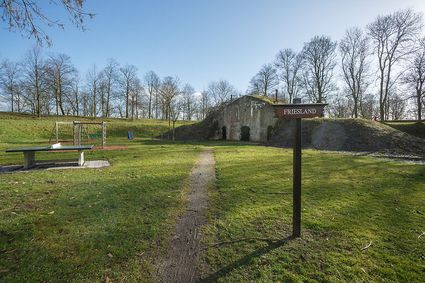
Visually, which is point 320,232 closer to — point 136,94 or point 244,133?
point 244,133

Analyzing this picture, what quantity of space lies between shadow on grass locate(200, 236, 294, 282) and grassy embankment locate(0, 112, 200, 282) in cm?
77

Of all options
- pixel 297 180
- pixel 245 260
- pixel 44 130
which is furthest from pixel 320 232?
pixel 44 130

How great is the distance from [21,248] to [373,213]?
6391 millimetres

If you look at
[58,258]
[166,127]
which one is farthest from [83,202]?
[166,127]

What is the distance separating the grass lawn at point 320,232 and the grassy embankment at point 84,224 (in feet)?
3.46

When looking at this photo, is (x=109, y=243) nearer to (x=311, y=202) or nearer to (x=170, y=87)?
(x=311, y=202)

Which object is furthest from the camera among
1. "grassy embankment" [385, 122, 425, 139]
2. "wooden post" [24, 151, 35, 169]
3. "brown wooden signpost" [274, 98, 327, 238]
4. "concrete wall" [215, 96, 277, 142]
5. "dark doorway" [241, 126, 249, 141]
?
"dark doorway" [241, 126, 249, 141]

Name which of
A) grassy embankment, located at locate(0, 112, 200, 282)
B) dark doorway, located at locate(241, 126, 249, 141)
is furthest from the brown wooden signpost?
dark doorway, located at locate(241, 126, 249, 141)

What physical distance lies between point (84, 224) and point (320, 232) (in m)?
4.20

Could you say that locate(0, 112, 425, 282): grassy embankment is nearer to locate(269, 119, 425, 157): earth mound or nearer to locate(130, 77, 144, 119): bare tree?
locate(269, 119, 425, 157): earth mound

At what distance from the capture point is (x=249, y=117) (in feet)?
92.2

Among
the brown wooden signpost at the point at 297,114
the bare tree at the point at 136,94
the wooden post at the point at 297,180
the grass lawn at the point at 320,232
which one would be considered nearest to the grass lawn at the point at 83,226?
the grass lawn at the point at 320,232

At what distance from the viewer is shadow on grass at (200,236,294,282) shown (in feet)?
10.4

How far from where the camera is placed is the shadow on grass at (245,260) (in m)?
3.15
